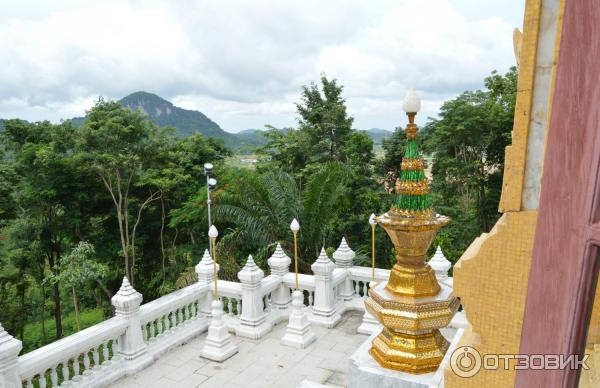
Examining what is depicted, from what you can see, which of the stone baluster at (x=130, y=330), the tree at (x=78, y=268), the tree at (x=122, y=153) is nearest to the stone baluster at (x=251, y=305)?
the stone baluster at (x=130, y=330)

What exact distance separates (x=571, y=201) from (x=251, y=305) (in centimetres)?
690

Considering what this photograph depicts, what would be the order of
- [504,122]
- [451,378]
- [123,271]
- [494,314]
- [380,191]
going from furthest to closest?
[123,271] < [380,191] < [504,122] < [451,378] < [494,314]

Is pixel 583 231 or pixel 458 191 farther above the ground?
pixel 583 231

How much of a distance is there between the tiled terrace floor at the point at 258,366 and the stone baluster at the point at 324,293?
447 mm

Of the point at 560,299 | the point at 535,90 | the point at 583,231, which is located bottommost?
the point at 560,299

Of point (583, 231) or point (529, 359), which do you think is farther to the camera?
point (529, 359)

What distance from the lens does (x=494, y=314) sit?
164cm

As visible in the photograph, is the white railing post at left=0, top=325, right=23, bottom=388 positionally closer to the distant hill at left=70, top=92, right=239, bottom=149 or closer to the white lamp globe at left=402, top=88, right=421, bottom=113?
the white lamp globe at left=402, top=88, right=421, bottom=113

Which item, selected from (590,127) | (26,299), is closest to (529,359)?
(590,127)

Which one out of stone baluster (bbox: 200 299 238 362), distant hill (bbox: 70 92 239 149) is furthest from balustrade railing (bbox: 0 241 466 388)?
distant hill (bbox: 70 92 239 149)

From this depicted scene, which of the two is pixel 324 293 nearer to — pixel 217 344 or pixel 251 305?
pixel 251 305

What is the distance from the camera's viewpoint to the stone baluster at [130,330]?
6.22 meters

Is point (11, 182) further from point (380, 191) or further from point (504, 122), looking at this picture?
point (504, 122)

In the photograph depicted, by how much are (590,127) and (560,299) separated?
19.4 inches
